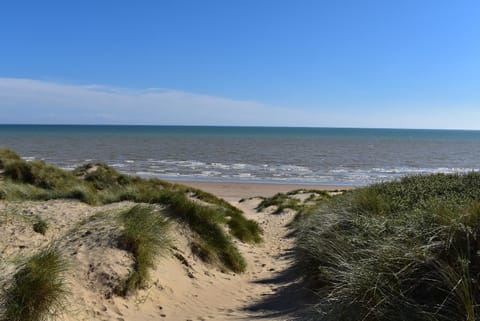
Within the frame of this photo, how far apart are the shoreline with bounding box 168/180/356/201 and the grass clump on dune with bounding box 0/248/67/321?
2119cm

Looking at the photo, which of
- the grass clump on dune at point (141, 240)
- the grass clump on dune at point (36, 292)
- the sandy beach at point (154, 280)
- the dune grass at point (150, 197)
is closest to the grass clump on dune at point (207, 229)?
the dune grass at point (150, 197)

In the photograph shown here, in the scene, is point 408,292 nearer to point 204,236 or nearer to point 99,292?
point 99,292

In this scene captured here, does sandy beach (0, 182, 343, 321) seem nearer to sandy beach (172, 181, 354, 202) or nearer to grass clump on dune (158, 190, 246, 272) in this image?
grass clump on dune (158, 190, 246, 272)

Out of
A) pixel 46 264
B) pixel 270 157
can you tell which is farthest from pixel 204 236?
pixel 270 157

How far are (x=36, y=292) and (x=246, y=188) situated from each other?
26.0m

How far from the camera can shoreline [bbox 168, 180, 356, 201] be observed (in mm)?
28052

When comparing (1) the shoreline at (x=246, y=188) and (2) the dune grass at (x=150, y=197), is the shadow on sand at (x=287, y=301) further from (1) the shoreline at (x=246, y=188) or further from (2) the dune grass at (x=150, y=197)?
(1) the shoreline at (x=246, y=188)

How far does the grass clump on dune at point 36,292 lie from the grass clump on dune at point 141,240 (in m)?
1.40

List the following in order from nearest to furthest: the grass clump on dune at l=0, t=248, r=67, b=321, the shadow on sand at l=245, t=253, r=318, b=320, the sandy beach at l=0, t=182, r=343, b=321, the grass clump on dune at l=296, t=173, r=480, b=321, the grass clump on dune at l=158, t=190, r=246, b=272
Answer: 1. the grass clump on dune at l=296, t=173, r=480, b=321
2. the grass clump on dune at l=0, t=248, r=67, b=321
3. the sandy beach at l=0, t=182, r=343, b=321
4. the shadow on sand at l=245, t=253, r=318, b=320
5. the grass clump on dune at l=158, t=190, r=246, b=272

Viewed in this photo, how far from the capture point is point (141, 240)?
7.19 metres

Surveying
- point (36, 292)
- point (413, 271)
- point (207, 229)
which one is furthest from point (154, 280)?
point (413, 271)

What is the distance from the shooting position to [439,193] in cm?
865

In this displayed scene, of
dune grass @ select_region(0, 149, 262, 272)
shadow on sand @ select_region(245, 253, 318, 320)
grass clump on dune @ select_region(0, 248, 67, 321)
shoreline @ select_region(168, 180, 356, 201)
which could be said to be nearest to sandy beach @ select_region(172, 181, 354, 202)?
shoreline @ select_region(168, 180, 356, 201)

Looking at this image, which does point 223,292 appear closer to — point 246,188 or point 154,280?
point 154,280
